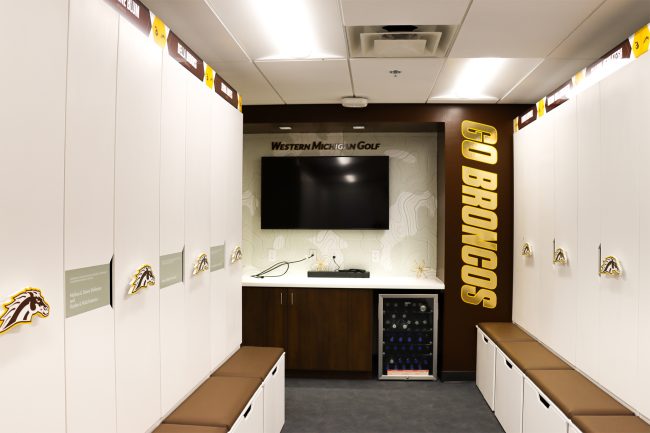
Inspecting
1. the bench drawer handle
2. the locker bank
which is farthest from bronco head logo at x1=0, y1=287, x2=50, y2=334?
the bench drawer handle

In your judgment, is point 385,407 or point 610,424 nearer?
point 610,424

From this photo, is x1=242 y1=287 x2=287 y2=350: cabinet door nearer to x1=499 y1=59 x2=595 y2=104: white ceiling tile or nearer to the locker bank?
the locker bank

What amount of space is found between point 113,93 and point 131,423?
51.6 inches

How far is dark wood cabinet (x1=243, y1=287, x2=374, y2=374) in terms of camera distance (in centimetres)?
445

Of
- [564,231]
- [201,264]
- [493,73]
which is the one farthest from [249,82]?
[564,231]

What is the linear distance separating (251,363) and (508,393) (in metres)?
1.89

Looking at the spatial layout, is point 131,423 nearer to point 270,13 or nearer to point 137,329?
point 137,329

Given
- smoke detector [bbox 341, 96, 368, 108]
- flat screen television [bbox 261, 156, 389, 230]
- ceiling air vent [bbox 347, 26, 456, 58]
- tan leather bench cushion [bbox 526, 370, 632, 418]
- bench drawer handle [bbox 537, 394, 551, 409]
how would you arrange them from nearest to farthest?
tan leather bench cushion [bbox 526, 370, 632, 418]
bench drawer handle [bbox 537, 394, 551, 409]
ceiling air vent [bbox 347, 26, 456, 58]
smoke detector [bbox 341, 96, 368, 108]
flat screen television [bbox 261, 156, 389, 230]

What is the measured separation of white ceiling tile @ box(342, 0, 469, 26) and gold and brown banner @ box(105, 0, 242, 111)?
872 millimetres

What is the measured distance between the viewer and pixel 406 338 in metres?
4.50

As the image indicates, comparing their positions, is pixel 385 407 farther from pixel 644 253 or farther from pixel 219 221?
pixel 644 253

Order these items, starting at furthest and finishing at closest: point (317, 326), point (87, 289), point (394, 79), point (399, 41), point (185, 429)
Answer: point (317, 326)
point (394, 79)
point (399, 41)
point (185, 429)
point (87, 289)

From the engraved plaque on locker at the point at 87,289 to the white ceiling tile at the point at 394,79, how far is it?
7.35 feet

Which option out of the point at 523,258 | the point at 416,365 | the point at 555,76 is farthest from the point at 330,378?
the point at 555,76
